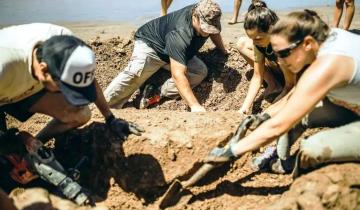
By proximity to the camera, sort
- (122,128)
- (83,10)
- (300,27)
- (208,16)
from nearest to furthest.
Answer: (300,27), (122,128), (208,16), (83,10)

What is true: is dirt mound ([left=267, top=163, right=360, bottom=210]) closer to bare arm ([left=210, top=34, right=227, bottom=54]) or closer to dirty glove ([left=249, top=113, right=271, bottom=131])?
dirty glove ([left=249, top=113, right=271, bottom=131])

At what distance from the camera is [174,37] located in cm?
416

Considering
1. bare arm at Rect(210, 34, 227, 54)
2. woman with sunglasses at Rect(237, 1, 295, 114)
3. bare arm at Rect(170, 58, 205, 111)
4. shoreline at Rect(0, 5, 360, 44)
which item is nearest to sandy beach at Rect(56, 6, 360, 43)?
shoreline at Rect(0, 5, 360, 44)

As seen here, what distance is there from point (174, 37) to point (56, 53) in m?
2.06

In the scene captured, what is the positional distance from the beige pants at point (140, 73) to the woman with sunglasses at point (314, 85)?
2187mm

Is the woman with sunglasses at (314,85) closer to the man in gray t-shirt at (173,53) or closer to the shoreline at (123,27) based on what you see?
the man in gray t-shirt at (173,53)

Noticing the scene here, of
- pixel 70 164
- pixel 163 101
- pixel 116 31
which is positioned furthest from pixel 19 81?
pixel 116 31

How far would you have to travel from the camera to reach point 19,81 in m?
2.41

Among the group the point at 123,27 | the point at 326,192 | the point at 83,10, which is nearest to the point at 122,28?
the point at 123,27

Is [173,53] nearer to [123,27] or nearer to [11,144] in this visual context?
[11,144]

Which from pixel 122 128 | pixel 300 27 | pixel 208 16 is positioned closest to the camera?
pixel 300 27

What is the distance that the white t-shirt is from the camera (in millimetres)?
2291

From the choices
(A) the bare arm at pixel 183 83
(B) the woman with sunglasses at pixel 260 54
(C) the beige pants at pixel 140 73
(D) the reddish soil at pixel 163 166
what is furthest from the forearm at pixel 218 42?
(D) the reddish soil at pixel 163 166

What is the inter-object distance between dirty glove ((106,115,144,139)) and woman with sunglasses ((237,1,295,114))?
1.13m
